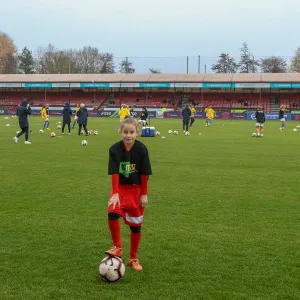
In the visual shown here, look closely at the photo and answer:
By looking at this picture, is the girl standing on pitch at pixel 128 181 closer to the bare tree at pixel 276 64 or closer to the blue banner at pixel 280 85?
the blue banner at pixel 280 85

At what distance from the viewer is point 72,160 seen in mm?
13477

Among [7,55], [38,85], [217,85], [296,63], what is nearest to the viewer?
[217,85]

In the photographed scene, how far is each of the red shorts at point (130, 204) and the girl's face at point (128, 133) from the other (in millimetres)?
506

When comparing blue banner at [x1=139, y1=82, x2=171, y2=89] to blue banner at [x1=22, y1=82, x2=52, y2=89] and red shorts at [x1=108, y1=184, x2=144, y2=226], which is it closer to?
blue banner at [x1=22, y1=82, x2=52, y2=89]

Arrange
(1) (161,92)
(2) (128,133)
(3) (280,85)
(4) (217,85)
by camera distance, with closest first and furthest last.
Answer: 1. (2) (128,133)
2. (3) (280,85)
3. (4) (217,85)
4. (1) (161,92)

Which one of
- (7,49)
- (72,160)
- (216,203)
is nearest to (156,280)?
(216,203)

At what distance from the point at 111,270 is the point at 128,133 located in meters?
1.44

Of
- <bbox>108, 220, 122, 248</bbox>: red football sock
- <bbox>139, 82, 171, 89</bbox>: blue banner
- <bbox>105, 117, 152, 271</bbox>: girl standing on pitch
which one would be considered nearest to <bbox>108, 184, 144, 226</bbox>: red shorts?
<bbox>105, 117, 152, 271</bbox>: girl standing on pitch

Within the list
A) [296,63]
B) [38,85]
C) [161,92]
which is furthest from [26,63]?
[296,63]

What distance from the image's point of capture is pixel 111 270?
4.36 m

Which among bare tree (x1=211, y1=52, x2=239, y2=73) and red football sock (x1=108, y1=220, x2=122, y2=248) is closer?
red football sock (x1=108, y1=220, x2=122, y2=248)

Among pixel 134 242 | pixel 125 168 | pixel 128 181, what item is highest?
pixel 125 168

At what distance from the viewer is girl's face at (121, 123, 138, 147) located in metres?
4.62

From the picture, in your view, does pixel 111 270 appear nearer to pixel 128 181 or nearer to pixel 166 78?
pixel 128 181
